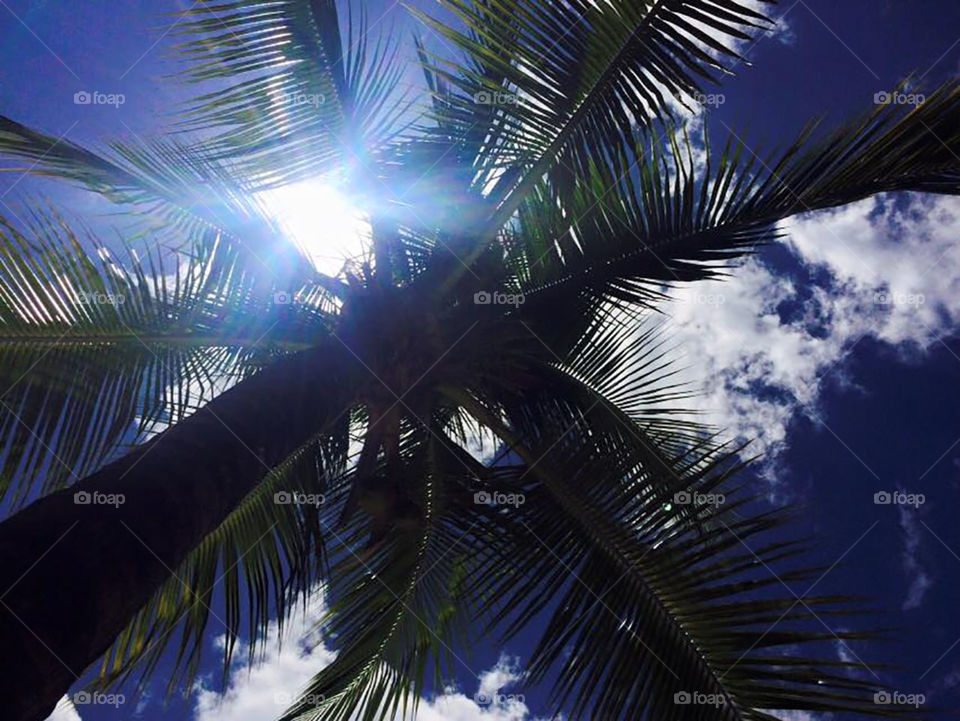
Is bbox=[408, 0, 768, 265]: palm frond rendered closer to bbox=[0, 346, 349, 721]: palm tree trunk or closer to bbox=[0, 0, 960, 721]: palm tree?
bbox=[0, 0, 960, 721]: palm tree

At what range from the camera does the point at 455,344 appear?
15.4 ft

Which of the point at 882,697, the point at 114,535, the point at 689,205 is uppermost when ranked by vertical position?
the point at 689,205

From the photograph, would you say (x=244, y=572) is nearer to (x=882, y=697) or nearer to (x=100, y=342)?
(x=100, y=342)

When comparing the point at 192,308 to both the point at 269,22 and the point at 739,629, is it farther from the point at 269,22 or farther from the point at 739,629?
the point at 739,629

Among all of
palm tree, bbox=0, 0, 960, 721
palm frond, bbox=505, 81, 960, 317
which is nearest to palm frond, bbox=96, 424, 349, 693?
palm tree, bbox=0, 0, 960, 721

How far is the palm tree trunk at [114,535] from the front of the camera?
1.88 m

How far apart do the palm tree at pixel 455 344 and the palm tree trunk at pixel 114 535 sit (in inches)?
3.2

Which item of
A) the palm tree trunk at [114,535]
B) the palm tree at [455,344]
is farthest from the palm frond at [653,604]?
the palm tree trunk at [114,535]

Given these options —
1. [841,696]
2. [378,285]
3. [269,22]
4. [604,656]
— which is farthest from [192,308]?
[841,696]

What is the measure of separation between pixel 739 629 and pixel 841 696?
0.52 metres

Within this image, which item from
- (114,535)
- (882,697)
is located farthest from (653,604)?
(114,535)

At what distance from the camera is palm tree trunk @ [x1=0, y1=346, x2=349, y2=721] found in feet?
6.15

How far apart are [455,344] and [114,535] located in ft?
8.87

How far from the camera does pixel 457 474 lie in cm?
540
